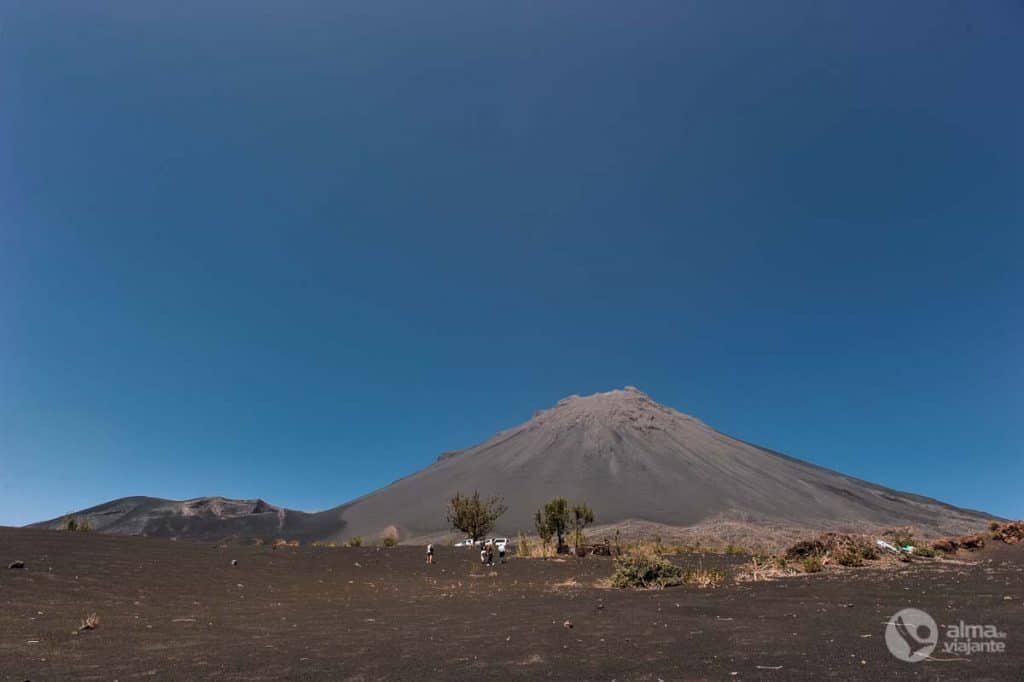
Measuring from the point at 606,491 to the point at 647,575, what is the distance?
3598 inches

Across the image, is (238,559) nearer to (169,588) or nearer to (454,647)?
(169,588)

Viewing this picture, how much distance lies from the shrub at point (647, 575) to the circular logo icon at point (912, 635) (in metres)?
6.80

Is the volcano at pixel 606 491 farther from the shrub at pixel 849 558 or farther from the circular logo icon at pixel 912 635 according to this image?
the circular logo icon at pixel 912 635

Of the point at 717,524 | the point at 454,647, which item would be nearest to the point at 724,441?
the point at 717,524

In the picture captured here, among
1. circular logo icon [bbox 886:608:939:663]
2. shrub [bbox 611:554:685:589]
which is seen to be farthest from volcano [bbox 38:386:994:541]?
circular logo icon [bbox 886:608:939:663]

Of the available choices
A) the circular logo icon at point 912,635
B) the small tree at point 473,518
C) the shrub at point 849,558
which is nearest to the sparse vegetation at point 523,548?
the small tree at point 473,518

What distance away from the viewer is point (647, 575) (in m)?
15.2

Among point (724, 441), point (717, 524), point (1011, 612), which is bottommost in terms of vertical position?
point (717, 524)

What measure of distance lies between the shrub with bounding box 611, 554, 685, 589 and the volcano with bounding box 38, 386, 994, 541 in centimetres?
6942

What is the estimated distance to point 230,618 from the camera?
11500 millimetres

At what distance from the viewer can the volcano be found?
92.9m

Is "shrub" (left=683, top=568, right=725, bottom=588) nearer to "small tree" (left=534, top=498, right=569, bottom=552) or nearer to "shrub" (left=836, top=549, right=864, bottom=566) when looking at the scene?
"shrub" (left=836, top=549, right=864, bottom=566)

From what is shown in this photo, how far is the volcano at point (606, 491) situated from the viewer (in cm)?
9294

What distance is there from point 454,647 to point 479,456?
132080mm
